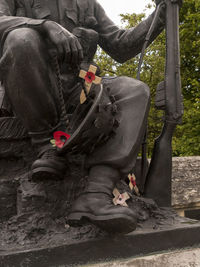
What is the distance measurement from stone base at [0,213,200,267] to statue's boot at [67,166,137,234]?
0.09 m

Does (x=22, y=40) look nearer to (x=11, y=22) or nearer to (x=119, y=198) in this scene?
(x=11, y=22)

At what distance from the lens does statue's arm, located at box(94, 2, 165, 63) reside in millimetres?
2629

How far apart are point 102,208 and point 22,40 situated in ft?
3.23

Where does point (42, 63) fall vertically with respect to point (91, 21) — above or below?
below

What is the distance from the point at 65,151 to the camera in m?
1.93

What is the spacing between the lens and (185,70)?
10.7 meters

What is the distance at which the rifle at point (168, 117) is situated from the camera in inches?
96.3

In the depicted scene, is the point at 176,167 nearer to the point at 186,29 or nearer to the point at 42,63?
the point at 42,63

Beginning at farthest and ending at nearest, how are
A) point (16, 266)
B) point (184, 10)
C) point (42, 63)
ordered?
point (184, 10) < point (42, 63) < point (16, 266)

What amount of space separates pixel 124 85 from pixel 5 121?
2.62 ft

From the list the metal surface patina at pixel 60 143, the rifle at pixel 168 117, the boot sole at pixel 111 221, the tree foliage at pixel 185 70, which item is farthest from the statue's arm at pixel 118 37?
the tree foliage at pixel 185 70

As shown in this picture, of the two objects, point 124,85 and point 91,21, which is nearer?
point 124,85

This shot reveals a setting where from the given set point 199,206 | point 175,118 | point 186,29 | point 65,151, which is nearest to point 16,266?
point 65,151

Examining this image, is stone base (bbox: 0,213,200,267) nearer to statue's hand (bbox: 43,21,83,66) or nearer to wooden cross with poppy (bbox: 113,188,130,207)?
wooden cross with poppy (bbox: 113,188,130,207)
